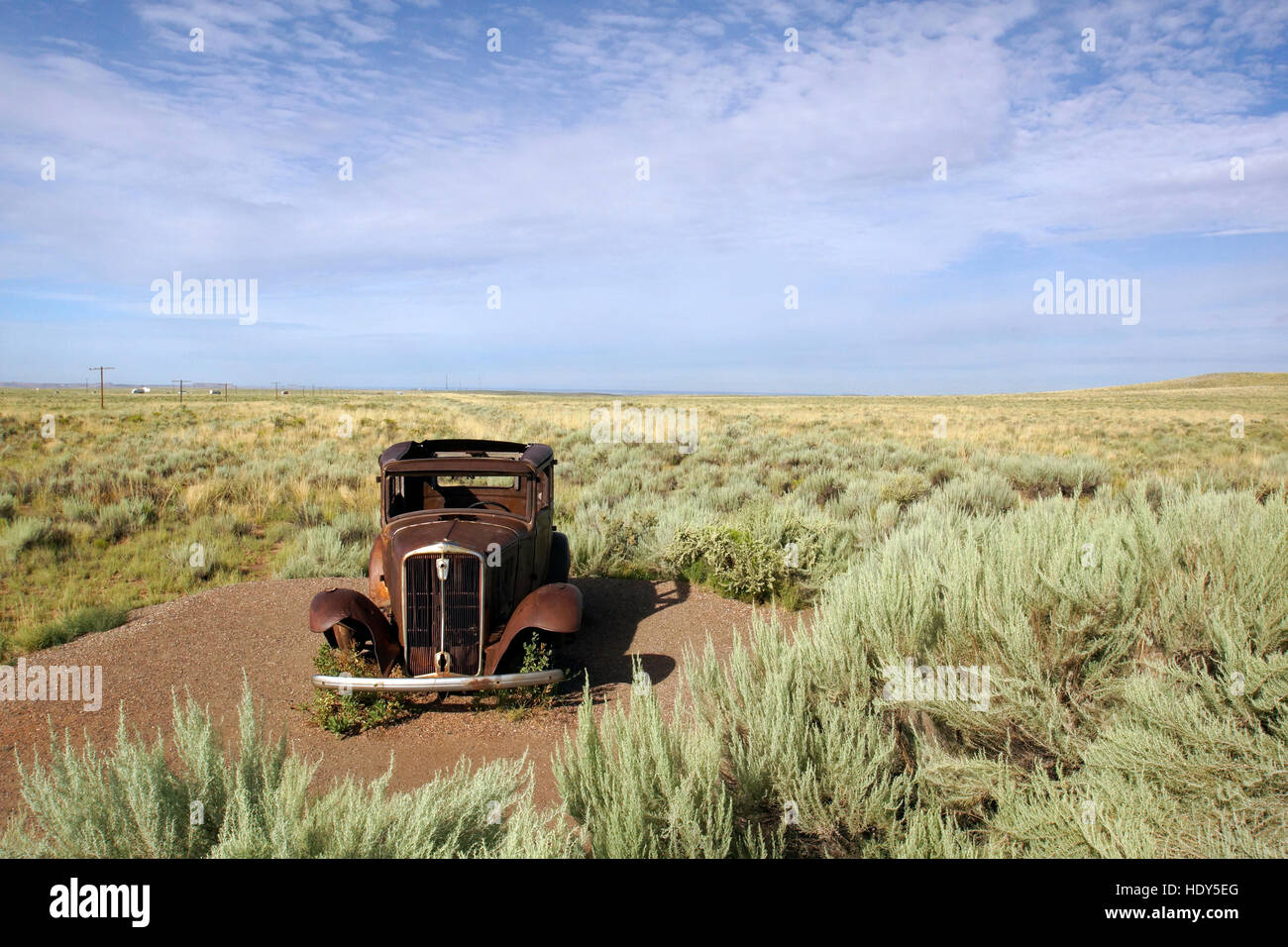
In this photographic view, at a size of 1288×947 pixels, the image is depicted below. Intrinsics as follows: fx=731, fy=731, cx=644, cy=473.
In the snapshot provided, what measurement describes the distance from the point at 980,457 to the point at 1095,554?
14.7 metres

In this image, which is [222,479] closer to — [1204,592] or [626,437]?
[626,437]

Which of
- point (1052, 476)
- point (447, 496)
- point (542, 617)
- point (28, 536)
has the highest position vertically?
point (447, 496)

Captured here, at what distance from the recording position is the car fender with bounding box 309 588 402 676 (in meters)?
5.50

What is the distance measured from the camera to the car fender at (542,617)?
5.59 m

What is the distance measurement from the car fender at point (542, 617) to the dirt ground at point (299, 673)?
0.50 meters

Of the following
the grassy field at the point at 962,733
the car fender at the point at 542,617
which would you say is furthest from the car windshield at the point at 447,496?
the grassy field at the point at 962,733

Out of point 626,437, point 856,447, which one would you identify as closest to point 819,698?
point 856,447

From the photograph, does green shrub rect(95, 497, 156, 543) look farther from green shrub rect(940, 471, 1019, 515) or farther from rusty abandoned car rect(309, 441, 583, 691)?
green shrub rect(940, 471, 1019, 515)

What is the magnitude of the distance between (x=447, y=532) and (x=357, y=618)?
917 mm

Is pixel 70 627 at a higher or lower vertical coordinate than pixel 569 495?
lower

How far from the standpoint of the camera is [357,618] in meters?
5.54

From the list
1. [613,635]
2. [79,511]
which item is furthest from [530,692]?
[79,511]

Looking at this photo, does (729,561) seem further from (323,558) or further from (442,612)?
(323,558)

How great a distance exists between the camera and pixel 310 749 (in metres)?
5.12
